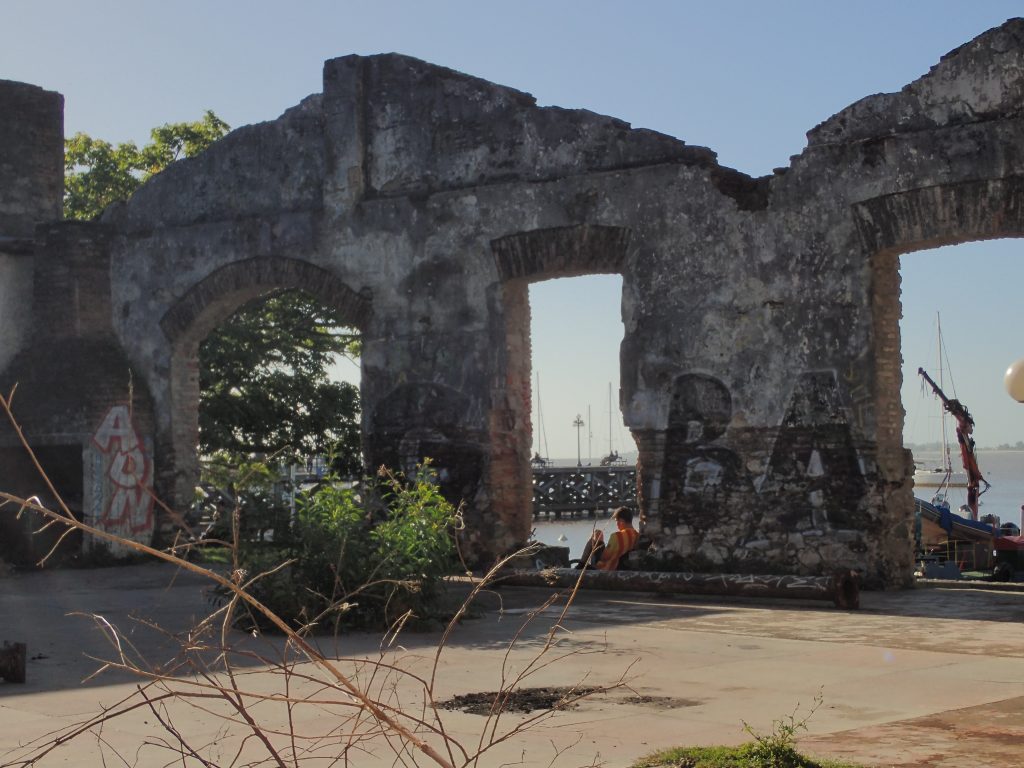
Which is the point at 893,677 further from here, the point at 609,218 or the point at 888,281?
the point at 609,218

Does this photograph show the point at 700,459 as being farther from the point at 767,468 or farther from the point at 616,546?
the point at 616,546

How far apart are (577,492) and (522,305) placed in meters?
27.3

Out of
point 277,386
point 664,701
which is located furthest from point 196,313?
point 664,701

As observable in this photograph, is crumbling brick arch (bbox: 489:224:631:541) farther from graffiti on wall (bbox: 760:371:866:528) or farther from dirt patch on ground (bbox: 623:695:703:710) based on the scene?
dirt patch on ground (bbox: 623:695:703:710)

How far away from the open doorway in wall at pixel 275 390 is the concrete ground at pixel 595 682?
30.5 ft

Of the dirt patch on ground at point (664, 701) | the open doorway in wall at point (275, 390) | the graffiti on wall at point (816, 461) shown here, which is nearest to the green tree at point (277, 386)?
the open doorway in wall at point (275, 390)

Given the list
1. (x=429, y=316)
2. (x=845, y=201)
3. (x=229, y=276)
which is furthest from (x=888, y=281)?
(x=229, y=276)

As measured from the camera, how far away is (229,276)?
1507 centimetres

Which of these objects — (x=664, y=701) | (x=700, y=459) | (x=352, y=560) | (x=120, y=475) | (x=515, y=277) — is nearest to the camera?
(x=664, y=701)

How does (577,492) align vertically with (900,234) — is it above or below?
below

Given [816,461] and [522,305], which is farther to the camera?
[522,305]

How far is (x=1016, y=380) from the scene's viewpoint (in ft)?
31.4

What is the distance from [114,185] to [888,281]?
51.3ft

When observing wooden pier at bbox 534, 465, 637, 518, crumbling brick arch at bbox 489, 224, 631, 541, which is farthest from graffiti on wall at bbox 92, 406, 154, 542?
wooden pier at bbox 534, 465, 637, 518
